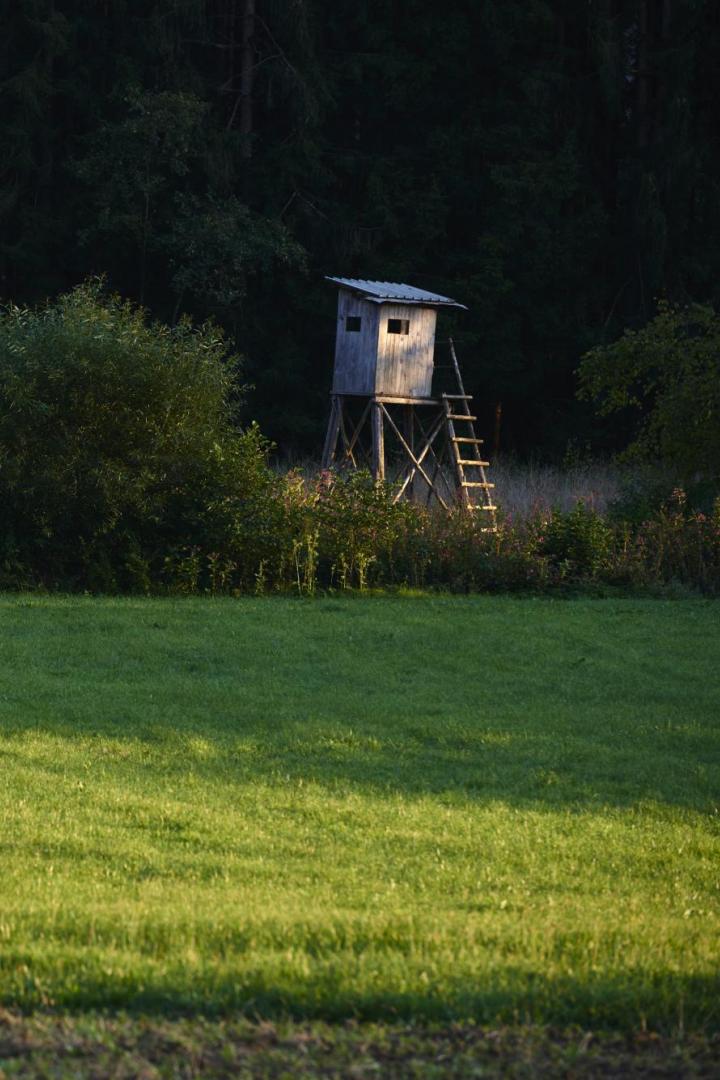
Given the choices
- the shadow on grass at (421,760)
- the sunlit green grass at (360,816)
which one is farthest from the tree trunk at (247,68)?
the shadow on grass at (421,760)

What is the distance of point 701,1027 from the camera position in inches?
170

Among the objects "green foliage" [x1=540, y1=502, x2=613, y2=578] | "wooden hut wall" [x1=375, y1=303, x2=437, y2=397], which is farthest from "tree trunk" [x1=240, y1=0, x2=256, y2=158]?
"green foliage" [x1=540, y1=502, x2=613, y2=578]

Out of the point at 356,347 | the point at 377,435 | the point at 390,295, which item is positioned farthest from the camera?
the point at 356,347

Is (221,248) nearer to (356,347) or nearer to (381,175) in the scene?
(381,175)

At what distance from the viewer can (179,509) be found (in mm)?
17734

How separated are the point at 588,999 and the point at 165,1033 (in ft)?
4.27

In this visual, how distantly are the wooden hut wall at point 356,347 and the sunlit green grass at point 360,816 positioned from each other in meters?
12.9

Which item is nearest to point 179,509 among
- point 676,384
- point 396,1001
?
point 676,384

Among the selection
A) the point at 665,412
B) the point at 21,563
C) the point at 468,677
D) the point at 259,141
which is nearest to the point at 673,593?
the point at 665,412

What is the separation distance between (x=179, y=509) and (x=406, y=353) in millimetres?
10574

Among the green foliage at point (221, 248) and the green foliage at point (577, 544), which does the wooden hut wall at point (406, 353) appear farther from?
the green foliage at point (577, 544)

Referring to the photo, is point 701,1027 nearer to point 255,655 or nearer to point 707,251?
point 255,655

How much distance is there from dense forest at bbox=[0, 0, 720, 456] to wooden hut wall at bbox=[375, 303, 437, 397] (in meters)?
8.21

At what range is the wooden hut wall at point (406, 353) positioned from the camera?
27047mm
